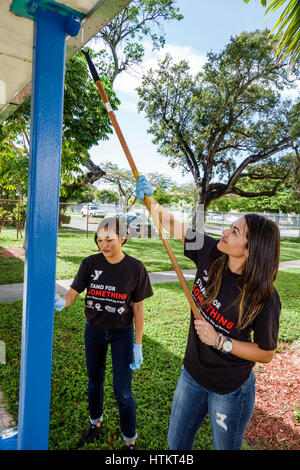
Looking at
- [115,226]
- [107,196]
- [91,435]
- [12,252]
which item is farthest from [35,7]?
[107,196]

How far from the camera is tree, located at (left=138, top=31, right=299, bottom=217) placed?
1600 cm

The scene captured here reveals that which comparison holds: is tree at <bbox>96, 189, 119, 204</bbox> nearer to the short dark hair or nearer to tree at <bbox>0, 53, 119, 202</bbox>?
tree at <bbox>0, 53, 119, 202</bbox>

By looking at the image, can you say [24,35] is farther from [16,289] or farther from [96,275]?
[16,289]

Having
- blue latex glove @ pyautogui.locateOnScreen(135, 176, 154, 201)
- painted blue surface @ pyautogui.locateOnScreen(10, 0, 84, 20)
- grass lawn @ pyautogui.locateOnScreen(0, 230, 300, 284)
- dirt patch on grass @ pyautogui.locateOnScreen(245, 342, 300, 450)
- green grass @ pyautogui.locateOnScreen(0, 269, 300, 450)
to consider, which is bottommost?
dirt patch on grass @ pyautogui.locateOnScreen(245, 342, 300, 450)

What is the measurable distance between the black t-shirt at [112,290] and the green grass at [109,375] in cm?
109

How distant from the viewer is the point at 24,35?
215 centimetres

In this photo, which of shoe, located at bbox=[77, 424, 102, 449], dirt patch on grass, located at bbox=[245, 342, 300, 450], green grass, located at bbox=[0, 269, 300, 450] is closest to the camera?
shoe, located at bbox=[77, 424, 102, 449]

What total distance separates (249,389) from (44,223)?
1.44 meters

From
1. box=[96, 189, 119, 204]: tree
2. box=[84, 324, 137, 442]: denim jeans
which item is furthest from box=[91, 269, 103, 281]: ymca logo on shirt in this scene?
box=[96, 189, 119, 204]: tree

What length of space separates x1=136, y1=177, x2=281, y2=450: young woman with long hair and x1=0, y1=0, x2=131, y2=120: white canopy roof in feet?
4.81

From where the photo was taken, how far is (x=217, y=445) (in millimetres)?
1646

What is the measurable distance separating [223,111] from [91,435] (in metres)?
17.0
